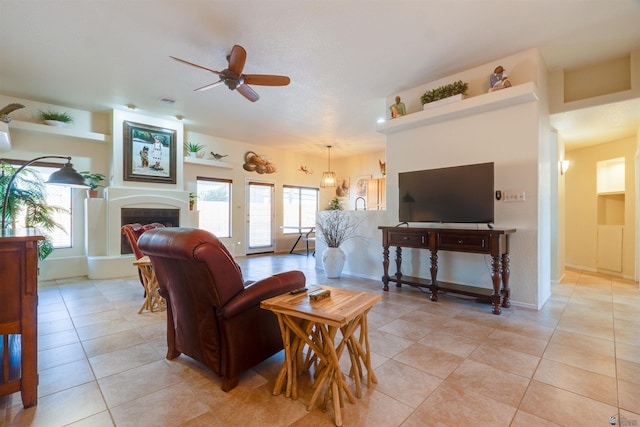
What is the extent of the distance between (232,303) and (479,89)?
364cm

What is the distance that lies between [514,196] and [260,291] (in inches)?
120

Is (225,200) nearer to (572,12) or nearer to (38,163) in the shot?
(38,163)

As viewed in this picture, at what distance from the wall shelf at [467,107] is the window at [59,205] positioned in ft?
17.3

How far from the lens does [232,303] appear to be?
1661 mm

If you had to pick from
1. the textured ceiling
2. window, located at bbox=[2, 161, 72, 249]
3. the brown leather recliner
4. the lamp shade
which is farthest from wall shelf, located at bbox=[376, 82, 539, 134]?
window, located at bbox=[2, 161, 72, 249]

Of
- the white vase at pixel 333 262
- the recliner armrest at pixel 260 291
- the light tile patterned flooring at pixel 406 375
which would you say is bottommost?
the light tile patterned flooring at pixel 406 375

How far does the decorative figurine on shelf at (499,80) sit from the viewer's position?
3.16 meters

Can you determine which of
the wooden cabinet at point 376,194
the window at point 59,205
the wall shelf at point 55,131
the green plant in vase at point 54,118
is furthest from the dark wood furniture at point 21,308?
the wooden cabinet at point 376,194

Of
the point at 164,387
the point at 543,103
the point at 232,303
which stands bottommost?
the point at 164,387

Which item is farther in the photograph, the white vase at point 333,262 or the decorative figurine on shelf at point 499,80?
the white vase at point 333,262

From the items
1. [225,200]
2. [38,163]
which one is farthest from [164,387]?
[225,200]

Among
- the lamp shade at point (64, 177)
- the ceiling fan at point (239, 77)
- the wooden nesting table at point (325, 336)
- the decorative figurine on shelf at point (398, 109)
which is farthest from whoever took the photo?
the decorative figurine on shelf at point (398, 109)

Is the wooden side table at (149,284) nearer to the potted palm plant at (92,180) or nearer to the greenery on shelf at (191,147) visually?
the potted palm plant at (92,180)

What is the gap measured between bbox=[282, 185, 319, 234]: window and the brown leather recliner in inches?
240
